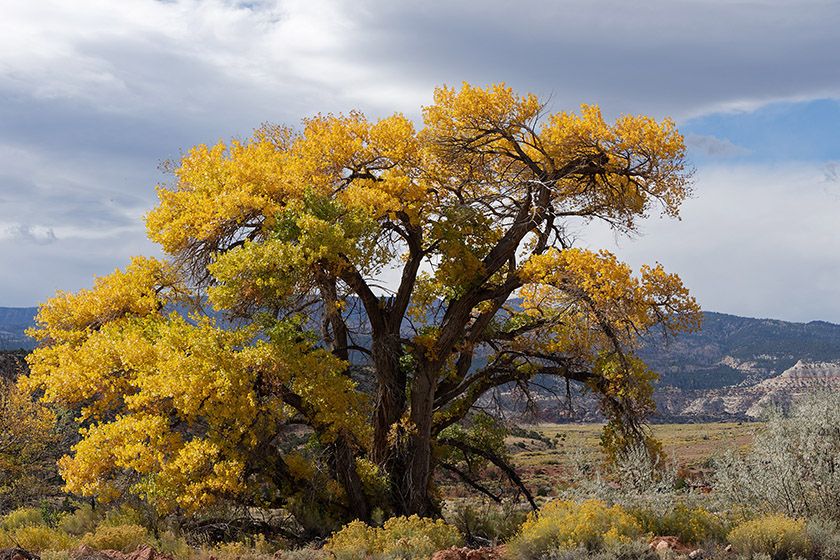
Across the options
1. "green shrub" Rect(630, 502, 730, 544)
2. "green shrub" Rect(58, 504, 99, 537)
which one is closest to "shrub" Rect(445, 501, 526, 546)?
"green shrub" Rect(630, 502, 730, 544)

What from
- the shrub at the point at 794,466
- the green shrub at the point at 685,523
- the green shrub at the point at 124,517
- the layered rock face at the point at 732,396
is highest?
the shrub at the point at 794,466

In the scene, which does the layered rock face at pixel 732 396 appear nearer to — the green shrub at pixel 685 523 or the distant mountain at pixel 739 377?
the distant mountain at pixel 739 377

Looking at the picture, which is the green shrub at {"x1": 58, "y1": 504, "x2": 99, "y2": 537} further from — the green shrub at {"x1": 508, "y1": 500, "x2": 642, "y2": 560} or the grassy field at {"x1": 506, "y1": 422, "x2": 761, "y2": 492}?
the grassy field at {"x1": 506, "y1": 422, "x2": 761, "y2": 492}

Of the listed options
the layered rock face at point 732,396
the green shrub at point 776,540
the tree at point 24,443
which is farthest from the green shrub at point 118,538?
the layered rock face at point 732,396

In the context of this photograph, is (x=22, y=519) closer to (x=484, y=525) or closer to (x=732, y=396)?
(x=484, y=525)

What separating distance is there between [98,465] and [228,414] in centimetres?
269

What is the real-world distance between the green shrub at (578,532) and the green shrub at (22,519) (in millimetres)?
9714

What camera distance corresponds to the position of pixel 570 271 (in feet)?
47.3

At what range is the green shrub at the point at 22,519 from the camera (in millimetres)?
13437

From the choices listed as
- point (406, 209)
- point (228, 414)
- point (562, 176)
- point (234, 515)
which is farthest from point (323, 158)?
point (234, 515)

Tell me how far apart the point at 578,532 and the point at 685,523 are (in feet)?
7.56

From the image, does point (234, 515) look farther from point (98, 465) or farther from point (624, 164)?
point (624, 164)

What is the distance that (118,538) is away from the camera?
11.0 metres

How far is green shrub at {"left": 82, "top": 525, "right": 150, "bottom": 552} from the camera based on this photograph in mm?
10797
